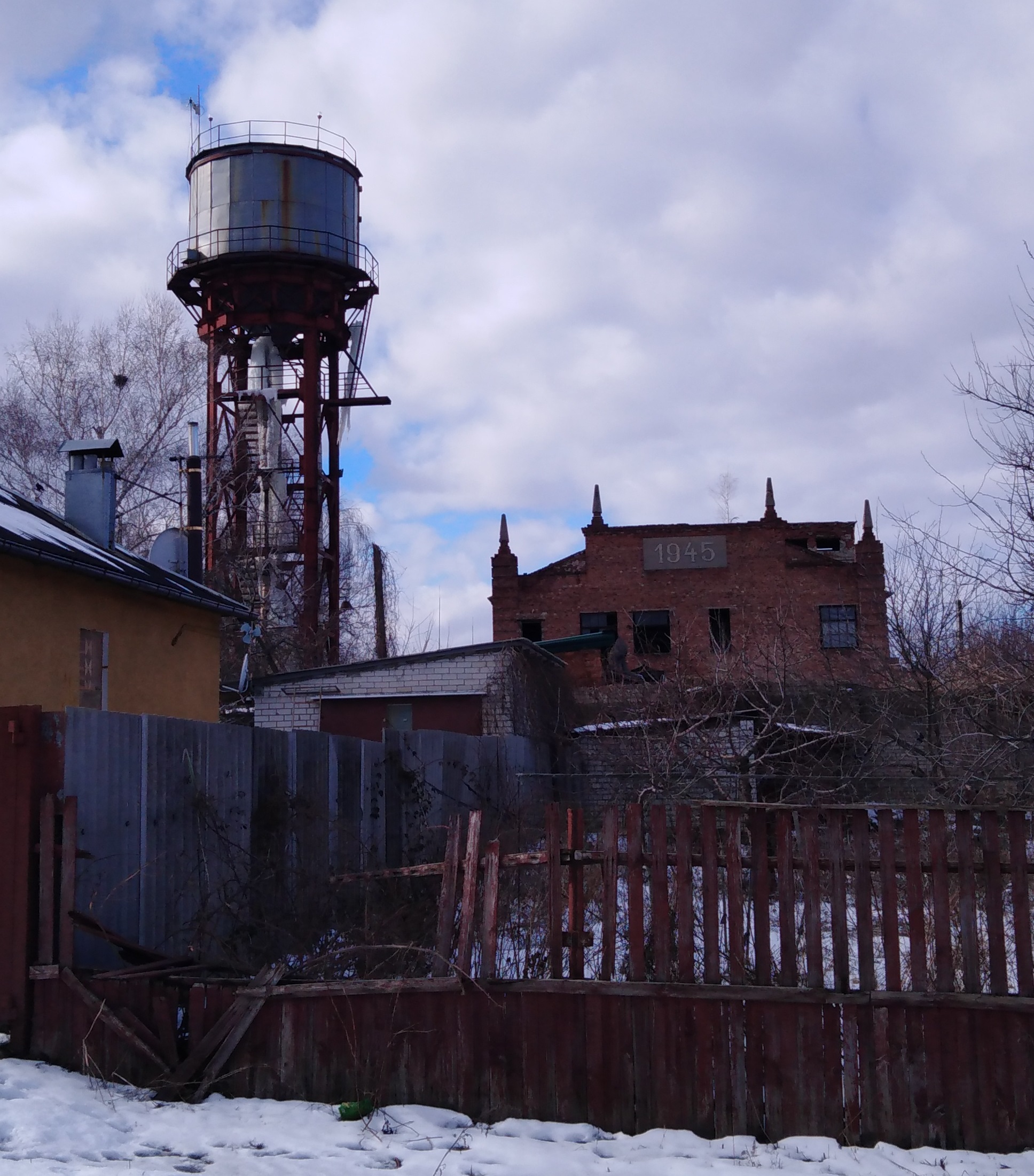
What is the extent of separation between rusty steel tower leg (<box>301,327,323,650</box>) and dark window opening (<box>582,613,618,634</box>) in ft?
A: 33.9

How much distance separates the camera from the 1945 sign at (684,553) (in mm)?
36750

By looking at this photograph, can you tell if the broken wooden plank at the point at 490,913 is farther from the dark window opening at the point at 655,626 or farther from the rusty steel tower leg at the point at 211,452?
the dark window opening at the point at 655,626

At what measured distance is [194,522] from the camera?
20.2 m

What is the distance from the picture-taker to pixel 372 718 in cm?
2053

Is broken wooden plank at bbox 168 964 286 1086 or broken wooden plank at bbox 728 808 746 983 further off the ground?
broken wooden plank at bbox 728 808 746 983

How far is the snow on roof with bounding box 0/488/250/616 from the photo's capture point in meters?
11.8

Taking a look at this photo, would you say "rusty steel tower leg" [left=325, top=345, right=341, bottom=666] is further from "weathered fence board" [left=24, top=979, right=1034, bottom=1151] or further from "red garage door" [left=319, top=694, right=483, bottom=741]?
"weathered fence board" [left=24, top=979, right=1034, bottom=1151]

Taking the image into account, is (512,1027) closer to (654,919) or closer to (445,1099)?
(445,1099)

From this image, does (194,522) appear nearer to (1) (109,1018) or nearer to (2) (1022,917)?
(1) (109,1018)

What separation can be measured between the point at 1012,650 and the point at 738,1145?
8154 mm

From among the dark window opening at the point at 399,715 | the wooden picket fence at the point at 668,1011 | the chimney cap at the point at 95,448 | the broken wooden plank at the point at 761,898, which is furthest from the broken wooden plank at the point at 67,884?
the dark window opening at the point at 399,715

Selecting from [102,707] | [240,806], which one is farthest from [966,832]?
[102,707]

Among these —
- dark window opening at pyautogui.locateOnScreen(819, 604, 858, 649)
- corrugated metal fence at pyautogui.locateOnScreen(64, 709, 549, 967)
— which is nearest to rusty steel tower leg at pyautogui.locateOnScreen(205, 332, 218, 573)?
corrugated metal fence at pyautogui.locateOnScreen(64, 709, 549, 967)

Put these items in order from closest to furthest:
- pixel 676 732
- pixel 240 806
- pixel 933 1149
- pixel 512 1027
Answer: pixel 933 1149, pixel 512 1027, pixel 240 806, pixel 676 732
